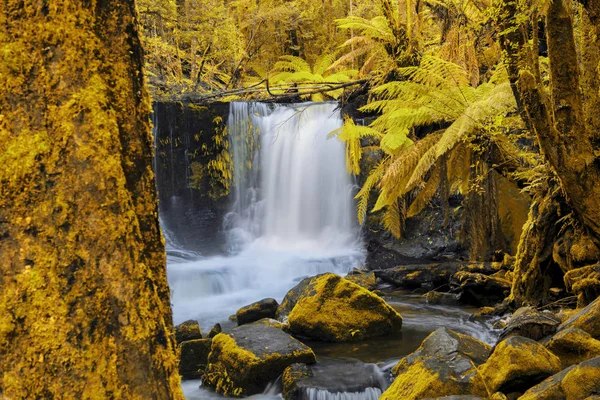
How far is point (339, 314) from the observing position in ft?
21.9

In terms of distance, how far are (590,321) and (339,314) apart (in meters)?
3.07

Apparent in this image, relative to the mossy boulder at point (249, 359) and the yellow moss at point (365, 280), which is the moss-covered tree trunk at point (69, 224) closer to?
the mossy boulder at point (249, 359)

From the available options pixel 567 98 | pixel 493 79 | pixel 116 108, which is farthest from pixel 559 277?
pixel 116 108

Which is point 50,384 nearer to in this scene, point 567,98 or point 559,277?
point 567,98

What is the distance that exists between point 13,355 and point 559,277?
6.09 meters

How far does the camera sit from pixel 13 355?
1.17 meters

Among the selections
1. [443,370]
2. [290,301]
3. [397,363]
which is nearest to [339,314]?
[290,301]

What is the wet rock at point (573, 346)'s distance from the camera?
393 centimetres

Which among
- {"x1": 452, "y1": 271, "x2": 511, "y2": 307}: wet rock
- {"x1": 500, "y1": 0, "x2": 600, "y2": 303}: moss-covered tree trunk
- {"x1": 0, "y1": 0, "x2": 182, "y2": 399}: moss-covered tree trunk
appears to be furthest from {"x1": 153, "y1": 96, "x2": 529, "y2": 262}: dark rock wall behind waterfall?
{"x1": 0, "y1": 0, "x2": 182, "y2": 399}: moss-covered tree trunk

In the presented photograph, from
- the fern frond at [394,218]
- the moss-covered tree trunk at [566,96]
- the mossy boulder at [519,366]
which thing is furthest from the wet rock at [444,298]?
the moss-covered tree trunk at [566,96]

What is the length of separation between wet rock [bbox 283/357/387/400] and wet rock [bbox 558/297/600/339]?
6.08 feet

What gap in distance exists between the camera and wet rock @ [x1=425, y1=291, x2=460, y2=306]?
7969 mm

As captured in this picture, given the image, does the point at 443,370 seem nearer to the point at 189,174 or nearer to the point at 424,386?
the point at 424,386

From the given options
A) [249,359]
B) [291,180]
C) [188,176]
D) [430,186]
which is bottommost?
[249,359]
